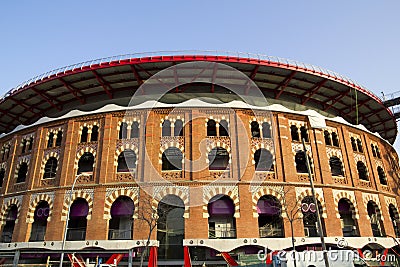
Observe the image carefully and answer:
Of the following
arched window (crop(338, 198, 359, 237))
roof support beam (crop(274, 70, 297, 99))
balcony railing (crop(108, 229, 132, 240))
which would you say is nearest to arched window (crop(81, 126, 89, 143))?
balcony railing (crop(108, 229, 132, 240))

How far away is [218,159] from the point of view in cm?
2677

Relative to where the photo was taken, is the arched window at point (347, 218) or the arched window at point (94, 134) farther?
the arched window at point (94, 134)

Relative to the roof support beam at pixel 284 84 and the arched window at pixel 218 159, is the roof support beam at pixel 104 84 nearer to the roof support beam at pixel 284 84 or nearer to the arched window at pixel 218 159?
the arched window at pixel 218 159

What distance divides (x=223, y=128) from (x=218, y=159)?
2654 millimetres

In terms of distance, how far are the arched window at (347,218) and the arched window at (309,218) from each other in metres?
2.81

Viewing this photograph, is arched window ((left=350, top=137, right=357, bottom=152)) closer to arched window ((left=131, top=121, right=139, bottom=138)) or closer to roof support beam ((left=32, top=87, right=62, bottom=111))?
arched window ((left=131, top=121, right=139, bottom=138))

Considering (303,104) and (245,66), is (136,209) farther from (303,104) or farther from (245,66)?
(303,104)

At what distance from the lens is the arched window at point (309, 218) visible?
81.7 feet

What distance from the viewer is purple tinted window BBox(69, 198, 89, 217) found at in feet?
82.1

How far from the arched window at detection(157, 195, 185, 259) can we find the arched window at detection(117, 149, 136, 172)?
4.13 metres

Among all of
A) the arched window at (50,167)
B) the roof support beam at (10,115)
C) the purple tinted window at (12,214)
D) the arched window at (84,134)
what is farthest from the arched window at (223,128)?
the roof support beam at (10,115)

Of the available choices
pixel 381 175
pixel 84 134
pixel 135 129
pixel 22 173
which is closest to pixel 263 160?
pixel 135 129

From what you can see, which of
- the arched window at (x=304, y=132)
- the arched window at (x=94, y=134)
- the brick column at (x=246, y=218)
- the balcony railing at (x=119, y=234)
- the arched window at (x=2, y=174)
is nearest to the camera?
the brick column at (x=246, y=218)

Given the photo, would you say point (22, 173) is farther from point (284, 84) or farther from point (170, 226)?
point (284, 84)
